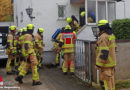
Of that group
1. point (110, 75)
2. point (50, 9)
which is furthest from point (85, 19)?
point (110, 75)

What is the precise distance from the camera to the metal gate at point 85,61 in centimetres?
737

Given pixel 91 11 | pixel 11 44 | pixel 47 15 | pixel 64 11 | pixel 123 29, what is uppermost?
pixel 64 11

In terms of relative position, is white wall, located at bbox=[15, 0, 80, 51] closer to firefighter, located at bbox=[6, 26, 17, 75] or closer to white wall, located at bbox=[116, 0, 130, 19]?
white wall, located at bbox=[116, 0, 130, 19]

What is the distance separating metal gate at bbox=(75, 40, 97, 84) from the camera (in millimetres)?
7367

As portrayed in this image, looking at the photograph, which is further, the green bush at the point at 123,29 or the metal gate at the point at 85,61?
the green bush at the point at 123,29

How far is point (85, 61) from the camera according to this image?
310 inches

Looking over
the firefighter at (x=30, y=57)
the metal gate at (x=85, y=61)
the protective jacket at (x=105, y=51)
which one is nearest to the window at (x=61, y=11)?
the metal gate at (x=85, y=61)

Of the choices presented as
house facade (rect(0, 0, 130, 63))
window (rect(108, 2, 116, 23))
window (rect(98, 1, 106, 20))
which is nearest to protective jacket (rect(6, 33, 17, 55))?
house facade (rect(0, 0, 130, 63))

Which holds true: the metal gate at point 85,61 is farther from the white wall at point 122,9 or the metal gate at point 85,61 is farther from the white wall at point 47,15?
the white wall at point 122,9

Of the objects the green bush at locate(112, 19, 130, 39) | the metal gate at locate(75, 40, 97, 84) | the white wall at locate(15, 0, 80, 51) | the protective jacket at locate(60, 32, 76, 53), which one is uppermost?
the white wall at locate(15, 0, 80, 51)

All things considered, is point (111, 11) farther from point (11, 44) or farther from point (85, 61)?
point (11, 44)

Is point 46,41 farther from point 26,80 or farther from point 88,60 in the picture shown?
point 88,60

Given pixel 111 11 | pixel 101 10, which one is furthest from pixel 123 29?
pixel 111 11

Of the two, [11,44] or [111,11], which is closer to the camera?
[11,44]
